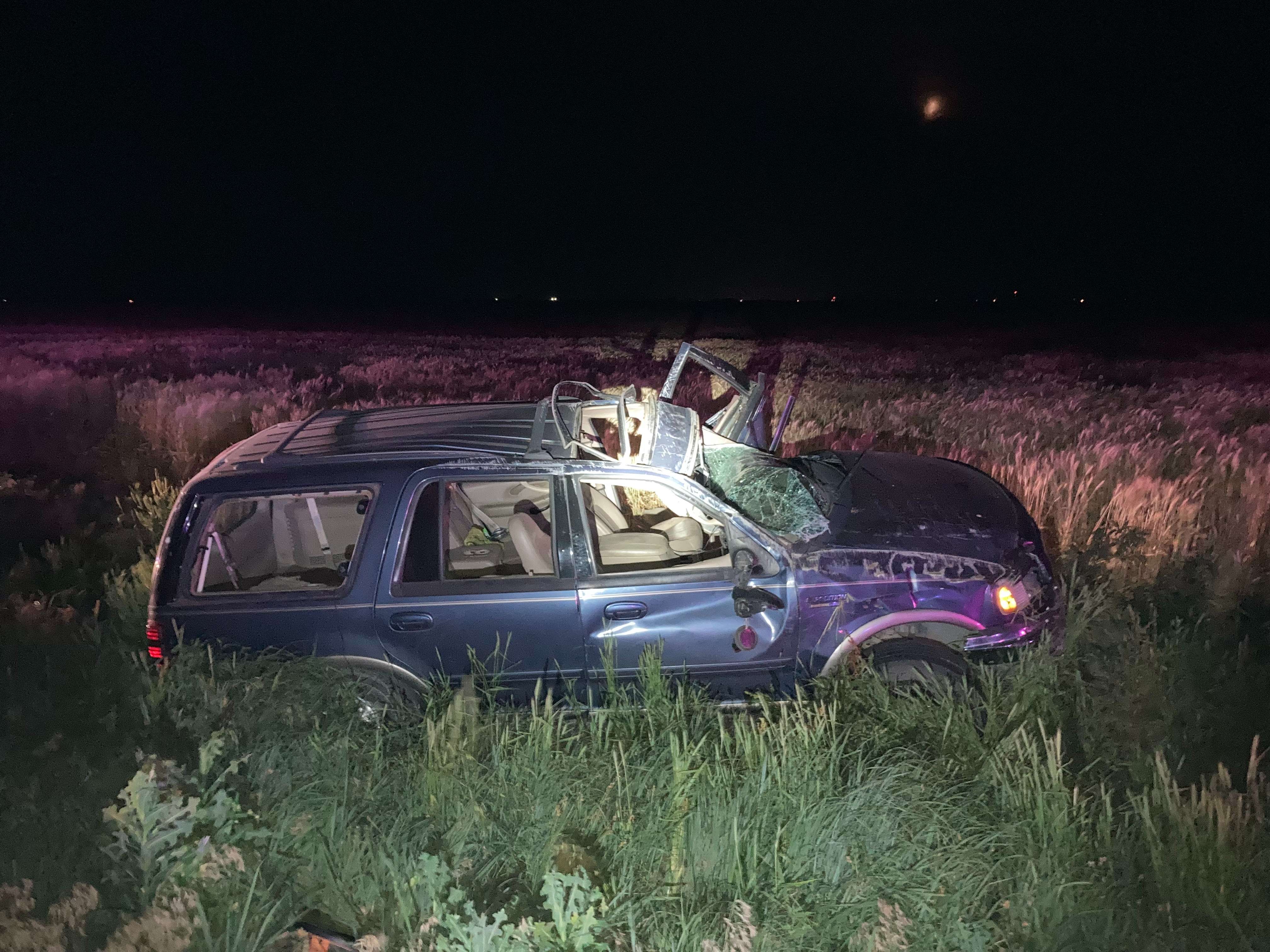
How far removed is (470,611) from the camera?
414 cm

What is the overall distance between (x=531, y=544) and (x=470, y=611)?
547 mm

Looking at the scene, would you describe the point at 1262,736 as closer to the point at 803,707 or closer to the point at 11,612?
the point at 803,707

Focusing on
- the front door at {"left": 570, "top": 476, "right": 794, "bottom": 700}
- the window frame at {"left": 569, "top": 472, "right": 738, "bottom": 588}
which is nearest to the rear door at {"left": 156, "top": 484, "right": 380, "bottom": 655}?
the window frame at {"left": 569, "top": 472, "right": 738, "bottom": 588}

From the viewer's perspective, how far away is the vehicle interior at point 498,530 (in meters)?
4.46

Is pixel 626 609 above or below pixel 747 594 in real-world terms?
below

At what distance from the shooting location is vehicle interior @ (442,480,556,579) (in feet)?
14.6

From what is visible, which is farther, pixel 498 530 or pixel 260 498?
pixel 498 530

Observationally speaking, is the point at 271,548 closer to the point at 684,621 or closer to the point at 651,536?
the point at 651,536

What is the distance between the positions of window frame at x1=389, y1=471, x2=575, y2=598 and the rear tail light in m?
1.12

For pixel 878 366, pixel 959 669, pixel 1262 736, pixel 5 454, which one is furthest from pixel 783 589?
pixel 878 366

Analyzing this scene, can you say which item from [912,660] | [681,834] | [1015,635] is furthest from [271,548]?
[1015,635]

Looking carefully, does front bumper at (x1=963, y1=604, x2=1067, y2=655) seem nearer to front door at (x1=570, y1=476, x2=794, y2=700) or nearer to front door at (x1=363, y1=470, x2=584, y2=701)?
front door at (x1=570, y1=476, x2=794, y2=700)

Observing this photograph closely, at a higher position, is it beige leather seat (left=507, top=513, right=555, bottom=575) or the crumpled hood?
the crumpled hood

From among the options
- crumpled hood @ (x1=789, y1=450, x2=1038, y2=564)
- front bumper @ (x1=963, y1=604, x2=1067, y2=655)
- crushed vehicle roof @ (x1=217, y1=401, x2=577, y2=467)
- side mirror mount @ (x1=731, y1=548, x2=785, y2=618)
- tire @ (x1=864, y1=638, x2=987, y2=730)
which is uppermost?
crushed vehicle roof @ (x1=217, y1=401, x2=577, y2=467)
